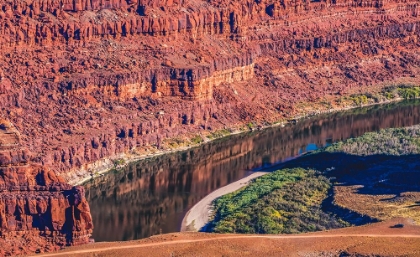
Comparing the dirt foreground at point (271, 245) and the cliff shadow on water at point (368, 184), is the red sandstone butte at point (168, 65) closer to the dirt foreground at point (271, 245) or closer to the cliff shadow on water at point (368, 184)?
the cliff shadow on water at point (368, 184)

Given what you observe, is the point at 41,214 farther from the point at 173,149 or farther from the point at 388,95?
the point at 388,95

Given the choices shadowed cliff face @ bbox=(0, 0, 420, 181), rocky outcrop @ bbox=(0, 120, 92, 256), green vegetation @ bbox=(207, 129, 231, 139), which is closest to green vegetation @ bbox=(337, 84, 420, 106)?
shadowed cliff face @ bbox=(0, 0, 420, 181)

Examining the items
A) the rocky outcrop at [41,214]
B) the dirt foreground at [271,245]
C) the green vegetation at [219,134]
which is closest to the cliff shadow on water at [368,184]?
the dirt foreground at [271,245]

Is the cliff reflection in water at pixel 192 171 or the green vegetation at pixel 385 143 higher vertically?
the green vegetation at pixel 385 143

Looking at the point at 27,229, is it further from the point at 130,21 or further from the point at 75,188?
the point at 130,21

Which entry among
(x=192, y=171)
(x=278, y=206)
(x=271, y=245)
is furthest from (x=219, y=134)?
(x=271, y=245)

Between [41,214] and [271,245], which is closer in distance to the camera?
[271,245]
